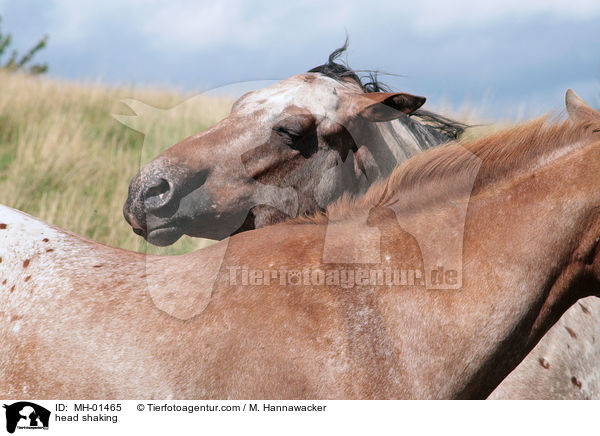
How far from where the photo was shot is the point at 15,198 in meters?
7.00

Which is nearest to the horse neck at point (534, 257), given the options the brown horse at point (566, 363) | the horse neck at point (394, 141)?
the brown horse at point (566, 363)

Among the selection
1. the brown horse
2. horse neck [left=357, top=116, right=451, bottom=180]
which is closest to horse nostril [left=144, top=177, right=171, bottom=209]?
horse neck [left=357, top=116, right=451, bottom=180]

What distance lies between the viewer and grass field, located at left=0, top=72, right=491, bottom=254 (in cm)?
668

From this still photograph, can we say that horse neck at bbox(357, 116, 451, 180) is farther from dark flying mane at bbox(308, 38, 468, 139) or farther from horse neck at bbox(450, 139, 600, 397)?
horse neck at bbox(450, 139, 600, 397)

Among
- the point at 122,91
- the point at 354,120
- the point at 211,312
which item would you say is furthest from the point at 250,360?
the point at 122,91

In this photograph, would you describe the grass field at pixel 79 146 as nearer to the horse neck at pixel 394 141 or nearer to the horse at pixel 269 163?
the horse neck at pixel 394 141

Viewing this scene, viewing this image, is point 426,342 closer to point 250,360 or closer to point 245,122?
point 250,360

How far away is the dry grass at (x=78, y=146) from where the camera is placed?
22.0ft

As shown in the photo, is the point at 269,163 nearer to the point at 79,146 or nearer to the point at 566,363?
the point at 566,363

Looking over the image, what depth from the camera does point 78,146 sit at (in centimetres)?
862

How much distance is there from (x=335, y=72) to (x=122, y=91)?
7535 millimetres

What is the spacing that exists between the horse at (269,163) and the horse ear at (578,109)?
38.0 inches
